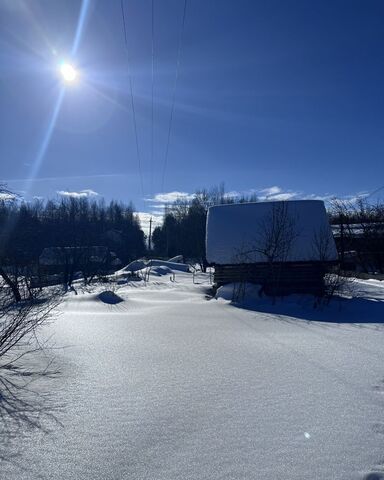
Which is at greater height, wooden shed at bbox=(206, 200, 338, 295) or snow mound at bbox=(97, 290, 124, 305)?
wooden shed at bbox=(206, 200, 338, 295)

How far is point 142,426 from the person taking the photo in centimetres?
330

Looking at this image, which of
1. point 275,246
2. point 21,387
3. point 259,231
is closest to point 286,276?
point 275,246

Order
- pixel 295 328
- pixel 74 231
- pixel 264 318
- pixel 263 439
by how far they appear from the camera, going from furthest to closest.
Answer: pixel 74 231 < pixel 264 318 < pixel 295 328 < pixel 263 439

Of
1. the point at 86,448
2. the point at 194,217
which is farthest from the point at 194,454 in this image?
the point at 194,217

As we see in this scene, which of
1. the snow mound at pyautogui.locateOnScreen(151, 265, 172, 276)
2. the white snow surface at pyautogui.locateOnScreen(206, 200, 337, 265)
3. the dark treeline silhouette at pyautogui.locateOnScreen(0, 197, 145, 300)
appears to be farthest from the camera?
the snow mound at pyautogui.locateOnScreen(151, 265, 172, 276)

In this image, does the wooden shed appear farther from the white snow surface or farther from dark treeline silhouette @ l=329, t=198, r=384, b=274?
dark treeline silhouette @ l=329, t=198, r=384, b=274

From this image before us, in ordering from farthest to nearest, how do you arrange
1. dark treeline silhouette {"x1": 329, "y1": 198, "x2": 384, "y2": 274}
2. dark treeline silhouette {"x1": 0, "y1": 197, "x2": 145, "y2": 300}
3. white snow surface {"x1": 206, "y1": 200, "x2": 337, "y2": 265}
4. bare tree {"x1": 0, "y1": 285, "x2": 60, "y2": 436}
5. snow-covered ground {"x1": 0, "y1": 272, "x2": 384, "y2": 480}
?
dark treeline silhouette {"x1": 329, "y1": 198, "x2": 384, "y2": 274} < white snow surface {"x1": 206, "y1": 200, "x2": 337, "y2": 265} < dark treeline silhouette {"x1": 0, "y1": 197, "x2": 145, "y2": 300} < bare tree {"x1": 0, "y1": 285, "x2": 60, "y2": 436} < snow-covered ground {"x1": 0, "y1": 272, "x2": 384, "y2": 480}

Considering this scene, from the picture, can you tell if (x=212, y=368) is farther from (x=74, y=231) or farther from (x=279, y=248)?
(x=74, y=231)

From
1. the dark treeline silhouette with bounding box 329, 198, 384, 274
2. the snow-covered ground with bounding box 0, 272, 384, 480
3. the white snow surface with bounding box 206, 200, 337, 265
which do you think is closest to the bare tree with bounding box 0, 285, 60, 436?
the snow-covered ground with bounding box 0, 272, 384, 480

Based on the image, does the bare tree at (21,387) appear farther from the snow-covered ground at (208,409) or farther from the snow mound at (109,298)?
the snow mound at (109,298)

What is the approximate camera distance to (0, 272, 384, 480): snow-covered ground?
2.73 metres

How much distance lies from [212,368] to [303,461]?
2.29 meters

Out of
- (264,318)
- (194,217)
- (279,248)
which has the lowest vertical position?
(264,318)

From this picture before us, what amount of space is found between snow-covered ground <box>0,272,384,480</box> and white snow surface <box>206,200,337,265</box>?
767 cm
